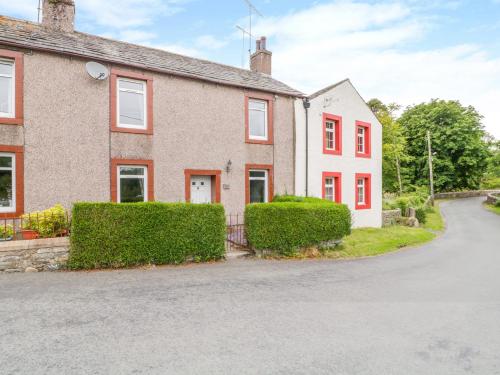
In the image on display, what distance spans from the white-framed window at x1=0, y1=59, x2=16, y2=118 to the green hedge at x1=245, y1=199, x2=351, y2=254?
7749mm

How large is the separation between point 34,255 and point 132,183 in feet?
14.6

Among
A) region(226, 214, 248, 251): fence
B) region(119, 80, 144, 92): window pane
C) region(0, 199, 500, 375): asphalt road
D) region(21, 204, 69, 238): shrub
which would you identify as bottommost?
region(0, 199, 500, 375): asphalt road

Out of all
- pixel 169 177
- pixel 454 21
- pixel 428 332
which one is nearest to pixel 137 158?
pixel 169 177

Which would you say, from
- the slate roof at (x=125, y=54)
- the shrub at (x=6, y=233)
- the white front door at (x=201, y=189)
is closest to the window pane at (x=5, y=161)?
the shrub at (x=6, y=233)

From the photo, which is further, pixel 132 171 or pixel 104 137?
pixel 132 171

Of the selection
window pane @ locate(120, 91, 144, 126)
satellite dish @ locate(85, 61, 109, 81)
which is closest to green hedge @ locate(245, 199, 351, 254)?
window pane @ locate(120, 91, 144, 126)

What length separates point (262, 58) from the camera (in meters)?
17.9

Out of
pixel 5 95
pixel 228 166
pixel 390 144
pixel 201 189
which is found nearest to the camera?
pixel 5 95

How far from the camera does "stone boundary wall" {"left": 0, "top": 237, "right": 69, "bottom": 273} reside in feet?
25.4

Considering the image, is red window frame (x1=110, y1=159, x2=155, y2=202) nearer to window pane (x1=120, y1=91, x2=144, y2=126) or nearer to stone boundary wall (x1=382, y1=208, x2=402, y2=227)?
window pane (x1=120, y1=91, x2=144, y2=126)

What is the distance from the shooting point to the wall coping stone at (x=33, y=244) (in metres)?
7.72

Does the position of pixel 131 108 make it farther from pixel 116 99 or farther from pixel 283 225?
pixel 283 225

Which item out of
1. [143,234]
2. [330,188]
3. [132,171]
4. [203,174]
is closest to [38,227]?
[143,234]

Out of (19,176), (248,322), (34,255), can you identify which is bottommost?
(248,322)
